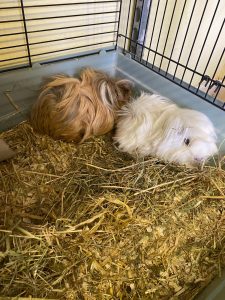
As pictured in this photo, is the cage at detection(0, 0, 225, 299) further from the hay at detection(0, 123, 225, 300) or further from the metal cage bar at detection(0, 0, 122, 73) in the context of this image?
the hay at detection(0, 123, 225, 300)

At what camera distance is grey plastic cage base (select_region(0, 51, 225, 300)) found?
5.15ft

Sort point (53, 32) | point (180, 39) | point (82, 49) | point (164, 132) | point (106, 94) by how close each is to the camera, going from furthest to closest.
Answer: point (180, 39) → point (82, 49) → point (53, 32) → point (106, 94) → point (164, 132)

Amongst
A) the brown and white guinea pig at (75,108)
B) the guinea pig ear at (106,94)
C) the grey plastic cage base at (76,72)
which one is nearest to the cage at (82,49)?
the grey plastic cage base at (76,72)

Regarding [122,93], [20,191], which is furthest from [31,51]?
[20,191]

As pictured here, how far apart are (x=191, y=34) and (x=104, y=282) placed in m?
2.49

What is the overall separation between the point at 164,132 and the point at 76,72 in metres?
0.81

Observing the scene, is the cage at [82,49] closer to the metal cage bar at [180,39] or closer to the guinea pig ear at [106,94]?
the metal cage bar at [180,39]

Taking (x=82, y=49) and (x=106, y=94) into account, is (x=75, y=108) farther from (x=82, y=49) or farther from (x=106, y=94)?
(x=82, y=49)

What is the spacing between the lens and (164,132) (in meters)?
1.43

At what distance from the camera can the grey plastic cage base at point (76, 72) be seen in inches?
61.8

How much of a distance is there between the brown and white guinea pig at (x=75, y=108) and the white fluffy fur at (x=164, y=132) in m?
0.12

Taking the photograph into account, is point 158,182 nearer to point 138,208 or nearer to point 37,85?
point 138,208

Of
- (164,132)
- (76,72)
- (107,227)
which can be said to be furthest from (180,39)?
(107,227)

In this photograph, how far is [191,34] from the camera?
2.62m
